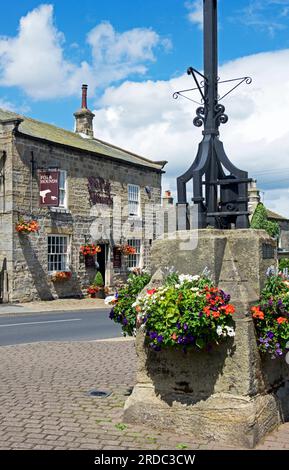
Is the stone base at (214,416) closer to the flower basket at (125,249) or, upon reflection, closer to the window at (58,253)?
the window at (58,253)

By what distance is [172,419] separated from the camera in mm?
5164

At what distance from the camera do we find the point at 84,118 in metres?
28.8

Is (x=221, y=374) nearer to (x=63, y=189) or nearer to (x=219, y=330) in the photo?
(x=219, y=330)

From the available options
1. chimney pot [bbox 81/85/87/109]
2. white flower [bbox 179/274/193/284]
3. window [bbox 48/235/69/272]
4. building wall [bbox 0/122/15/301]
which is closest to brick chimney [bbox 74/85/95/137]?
chimney pot [bbox 81/85/87/109]

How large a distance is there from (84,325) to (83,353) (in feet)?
17.2

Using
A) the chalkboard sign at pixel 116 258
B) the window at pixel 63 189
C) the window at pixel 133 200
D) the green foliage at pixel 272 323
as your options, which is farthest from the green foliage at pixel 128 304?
the window at pixel 133 200

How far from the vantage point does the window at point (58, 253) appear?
21.8m

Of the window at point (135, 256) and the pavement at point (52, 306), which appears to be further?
the window at point (135, 256)

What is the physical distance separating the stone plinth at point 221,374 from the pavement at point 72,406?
0.17 m

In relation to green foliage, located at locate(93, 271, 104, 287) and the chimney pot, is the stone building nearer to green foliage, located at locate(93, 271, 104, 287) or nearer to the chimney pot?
the chimney pot

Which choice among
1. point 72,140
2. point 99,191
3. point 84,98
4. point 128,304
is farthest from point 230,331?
point 84,98

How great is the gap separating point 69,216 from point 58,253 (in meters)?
1.73
